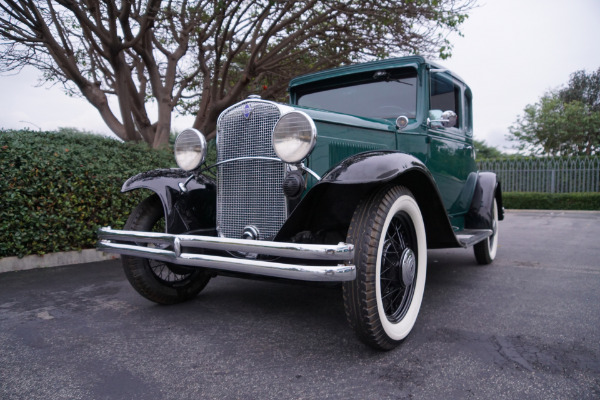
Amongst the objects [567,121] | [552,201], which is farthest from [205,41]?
[567,121]

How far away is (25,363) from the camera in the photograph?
2092 mm

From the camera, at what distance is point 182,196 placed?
2.89 m

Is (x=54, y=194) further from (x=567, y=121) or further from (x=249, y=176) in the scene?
(x=567, y=121)

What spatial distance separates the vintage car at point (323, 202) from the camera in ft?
6.77

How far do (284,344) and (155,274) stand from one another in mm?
1230

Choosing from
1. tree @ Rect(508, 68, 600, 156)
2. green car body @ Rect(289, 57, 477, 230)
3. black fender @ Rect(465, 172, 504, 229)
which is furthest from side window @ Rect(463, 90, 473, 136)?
tree @ Rect(508, 68, 600, 156)

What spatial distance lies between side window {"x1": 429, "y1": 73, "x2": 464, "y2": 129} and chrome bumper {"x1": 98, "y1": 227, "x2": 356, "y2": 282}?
1988mm

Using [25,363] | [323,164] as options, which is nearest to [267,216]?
[323,164]

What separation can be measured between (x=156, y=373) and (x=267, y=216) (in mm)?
1065

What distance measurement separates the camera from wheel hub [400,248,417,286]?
7.88ft

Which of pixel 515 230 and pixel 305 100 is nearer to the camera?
pixel 305 100

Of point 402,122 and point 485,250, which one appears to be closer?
point 402,122

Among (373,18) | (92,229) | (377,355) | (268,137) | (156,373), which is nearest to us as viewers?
(156,373)

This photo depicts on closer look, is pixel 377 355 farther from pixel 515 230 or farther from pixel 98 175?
pixel 515 230
